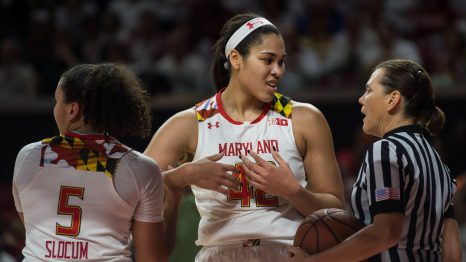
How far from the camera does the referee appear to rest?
3.25 m

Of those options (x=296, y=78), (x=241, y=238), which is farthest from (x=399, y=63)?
(x=296, y=78)

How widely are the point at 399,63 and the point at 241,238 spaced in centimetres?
117

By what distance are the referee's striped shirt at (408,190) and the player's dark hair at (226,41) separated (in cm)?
98

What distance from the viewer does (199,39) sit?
9.28 meters

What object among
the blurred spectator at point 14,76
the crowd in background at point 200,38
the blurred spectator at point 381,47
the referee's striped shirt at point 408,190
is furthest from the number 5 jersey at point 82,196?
the blurred spectator at point 14,76

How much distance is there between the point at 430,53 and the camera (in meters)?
8.59

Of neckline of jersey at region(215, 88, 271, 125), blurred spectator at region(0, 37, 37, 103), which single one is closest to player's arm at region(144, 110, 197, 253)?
neckline of jersey at region(215, 88, 271, 125)

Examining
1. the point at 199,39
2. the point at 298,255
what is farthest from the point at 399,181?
the point at 199,39

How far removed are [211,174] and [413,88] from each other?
1.02 meters

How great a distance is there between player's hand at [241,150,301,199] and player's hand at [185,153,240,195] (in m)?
0.09

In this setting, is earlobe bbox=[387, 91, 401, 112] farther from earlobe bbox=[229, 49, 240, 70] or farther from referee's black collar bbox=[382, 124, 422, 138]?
earlobe bbox=[229, 49, 240, 70]

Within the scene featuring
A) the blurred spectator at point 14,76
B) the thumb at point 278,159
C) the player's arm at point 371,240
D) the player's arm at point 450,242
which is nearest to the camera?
the player's arm at point 371,240

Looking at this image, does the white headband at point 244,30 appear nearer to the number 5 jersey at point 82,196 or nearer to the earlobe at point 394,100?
the earlobe at point 394,100

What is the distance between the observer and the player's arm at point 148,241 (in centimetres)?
341
